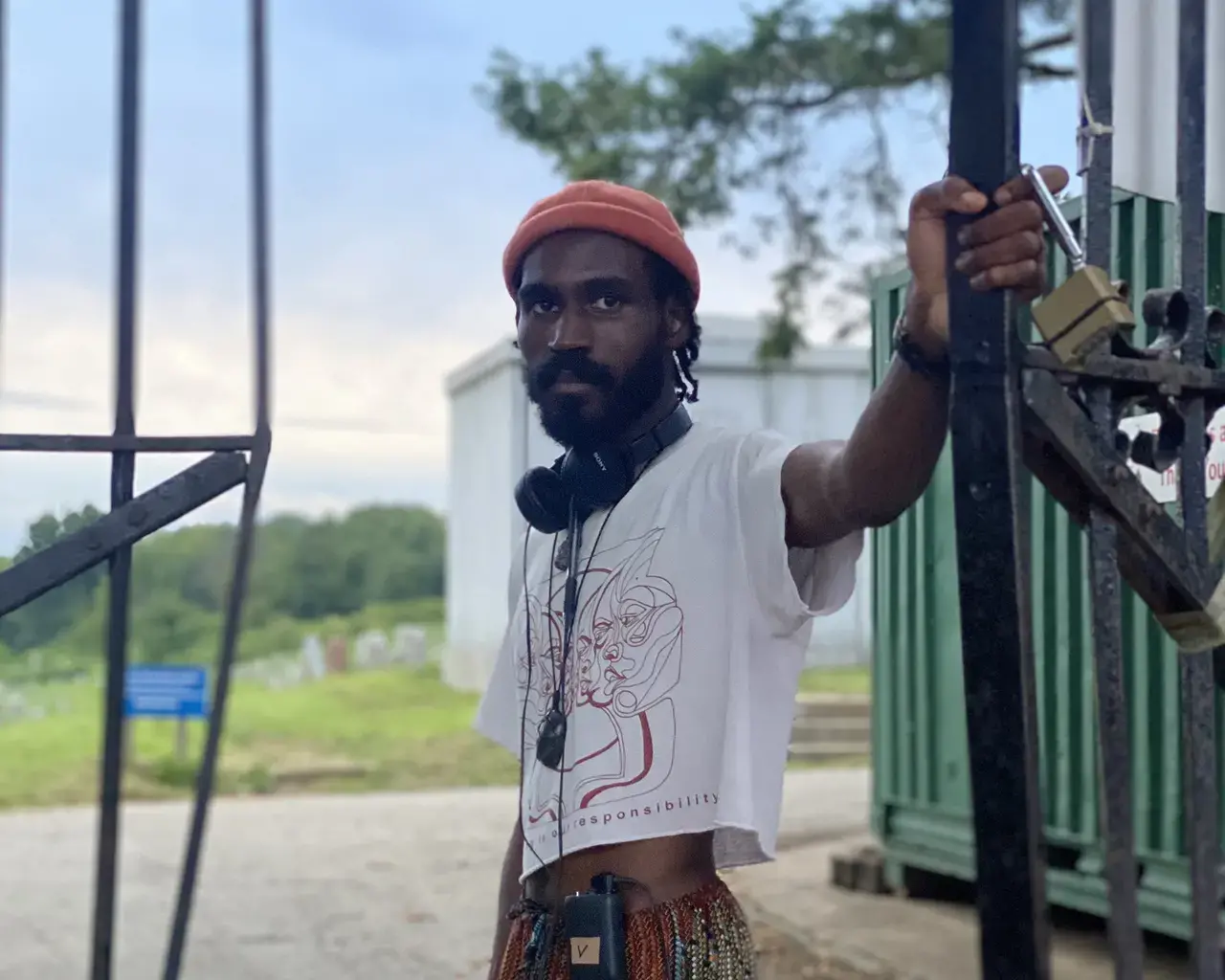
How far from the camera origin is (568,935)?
6.12 ft

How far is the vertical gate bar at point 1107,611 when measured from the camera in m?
1.23

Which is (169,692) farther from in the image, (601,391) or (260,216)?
(260,216)

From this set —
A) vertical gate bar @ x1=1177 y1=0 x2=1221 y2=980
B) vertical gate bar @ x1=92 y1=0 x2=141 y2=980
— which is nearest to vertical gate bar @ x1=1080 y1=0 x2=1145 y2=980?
vertical gate bar @ x1=1177 y1=0 x2=1221 y2=980

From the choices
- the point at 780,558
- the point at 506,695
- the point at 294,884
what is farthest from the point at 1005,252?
the point at 294,884

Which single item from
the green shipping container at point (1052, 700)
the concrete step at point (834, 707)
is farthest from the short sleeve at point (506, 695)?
the concrete step at point (834, 707)

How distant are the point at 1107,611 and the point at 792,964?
14.1 ft

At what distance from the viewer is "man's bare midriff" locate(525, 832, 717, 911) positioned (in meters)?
1.86

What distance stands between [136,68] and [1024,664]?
A: 1159mm

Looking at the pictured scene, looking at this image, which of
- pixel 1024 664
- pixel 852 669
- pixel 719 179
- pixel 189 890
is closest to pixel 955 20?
pixel 1024 664

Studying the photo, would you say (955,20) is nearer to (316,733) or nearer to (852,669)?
(852,669)

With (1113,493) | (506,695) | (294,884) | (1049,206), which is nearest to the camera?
(1049,206)

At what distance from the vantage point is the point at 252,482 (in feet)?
5.30

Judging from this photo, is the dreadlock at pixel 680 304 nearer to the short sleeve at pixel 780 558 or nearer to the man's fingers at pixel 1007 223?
the short sleeve at pixel 780 558

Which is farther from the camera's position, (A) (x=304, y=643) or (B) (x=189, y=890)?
(A) (x=304, y=643)
